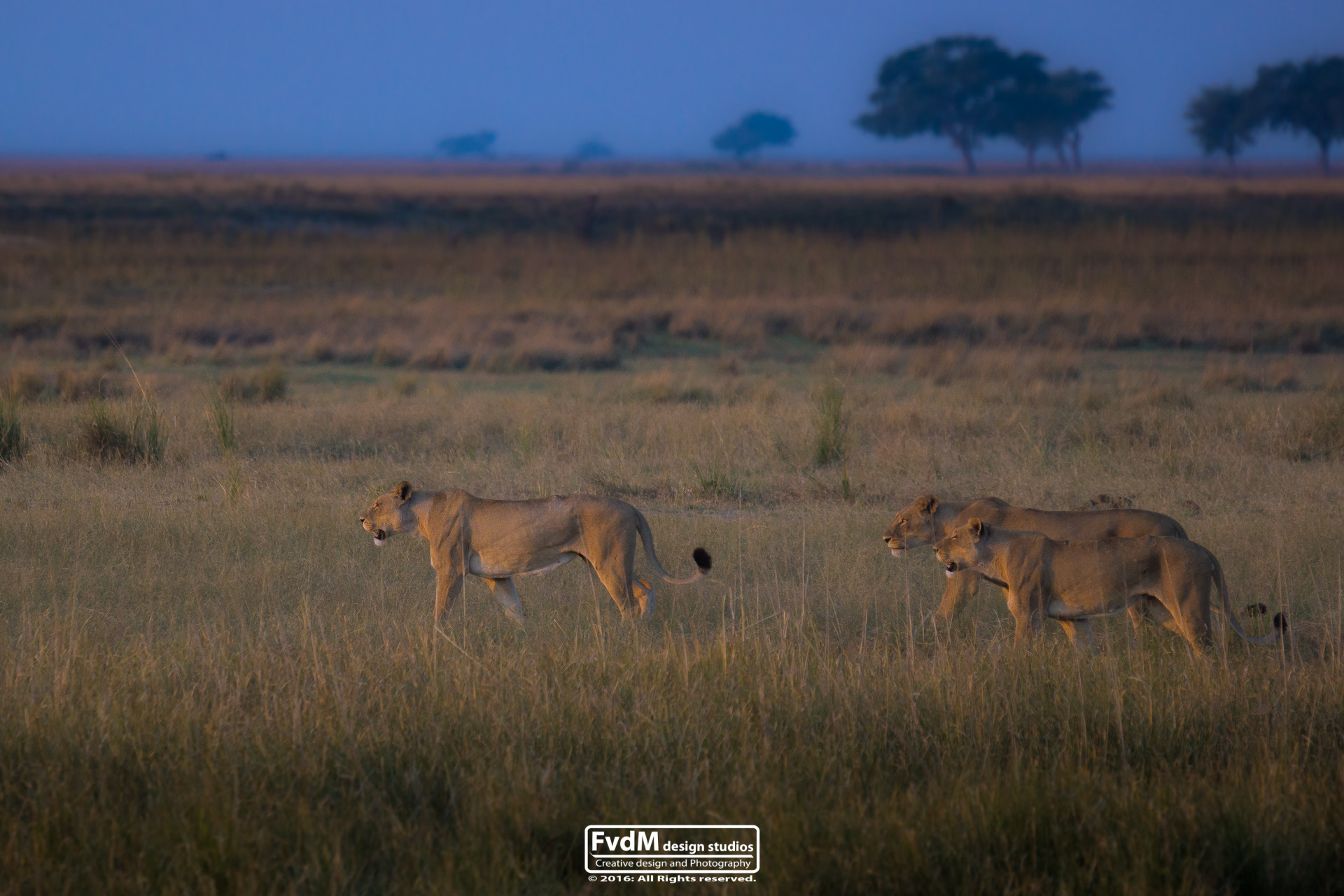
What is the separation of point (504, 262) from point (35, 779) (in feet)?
91.6

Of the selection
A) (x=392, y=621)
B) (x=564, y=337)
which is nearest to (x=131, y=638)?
(x=392, y=621)

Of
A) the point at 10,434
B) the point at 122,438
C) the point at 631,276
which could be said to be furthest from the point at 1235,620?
the point at 631,276

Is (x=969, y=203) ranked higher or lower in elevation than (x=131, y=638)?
higher

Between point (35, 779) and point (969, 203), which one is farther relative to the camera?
point (969, 203)

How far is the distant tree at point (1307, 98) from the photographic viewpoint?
82188 mm

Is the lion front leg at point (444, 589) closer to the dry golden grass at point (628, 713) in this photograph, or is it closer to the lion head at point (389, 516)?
the dry golden grass at point (628, 713)

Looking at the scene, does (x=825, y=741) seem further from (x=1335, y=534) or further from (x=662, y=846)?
(x=1335, y=534)

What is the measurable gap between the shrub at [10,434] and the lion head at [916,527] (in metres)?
7.72

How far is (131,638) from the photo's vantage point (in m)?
5.78

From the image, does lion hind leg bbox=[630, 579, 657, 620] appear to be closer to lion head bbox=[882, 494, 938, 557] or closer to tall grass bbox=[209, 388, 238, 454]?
lion head bbox=[882, 494, 938, 557]

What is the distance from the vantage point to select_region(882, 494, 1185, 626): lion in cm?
584

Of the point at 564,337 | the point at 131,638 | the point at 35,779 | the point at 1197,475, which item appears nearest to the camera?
the point at 35,779

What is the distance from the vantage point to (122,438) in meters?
10.3

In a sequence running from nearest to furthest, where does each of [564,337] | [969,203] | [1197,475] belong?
[1197,475] < [564,337] < [969,203]
